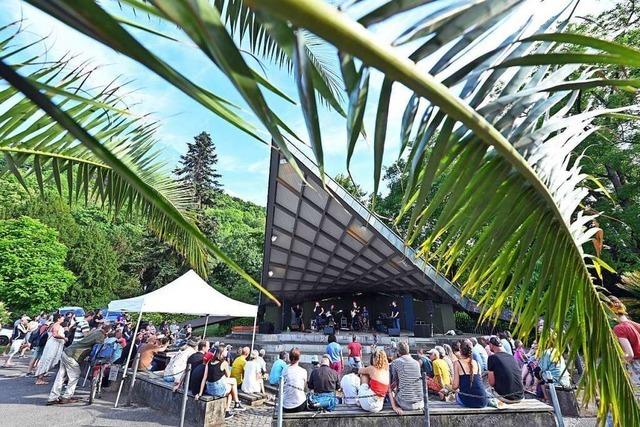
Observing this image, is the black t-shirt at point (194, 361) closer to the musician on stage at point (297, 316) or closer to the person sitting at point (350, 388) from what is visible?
the person sitting at point (350, 388)

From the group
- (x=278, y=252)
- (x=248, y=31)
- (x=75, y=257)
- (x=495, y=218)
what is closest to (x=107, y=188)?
(x=248, y=31)

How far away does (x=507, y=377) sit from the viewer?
254 inches

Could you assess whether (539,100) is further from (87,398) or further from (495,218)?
(87,398)

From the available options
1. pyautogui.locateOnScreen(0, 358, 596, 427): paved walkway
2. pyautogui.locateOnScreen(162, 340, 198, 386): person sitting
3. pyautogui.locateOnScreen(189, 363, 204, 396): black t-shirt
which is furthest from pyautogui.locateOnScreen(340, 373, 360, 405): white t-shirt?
pyautogui.locateOnScreen(162, 340, 198, 386): person sitting

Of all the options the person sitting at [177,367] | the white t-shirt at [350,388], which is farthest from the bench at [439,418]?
the person sitting at [177,367]

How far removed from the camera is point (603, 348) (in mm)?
1378

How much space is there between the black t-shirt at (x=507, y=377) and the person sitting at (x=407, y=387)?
1.41 metres

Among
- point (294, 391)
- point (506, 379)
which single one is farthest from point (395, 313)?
point (294, 391)

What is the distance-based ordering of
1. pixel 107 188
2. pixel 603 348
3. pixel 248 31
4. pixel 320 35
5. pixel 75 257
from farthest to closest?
pixel 75 257 → pixel 107 188 → pixel 248 31 → pixel 603 348 → pixel 320 35

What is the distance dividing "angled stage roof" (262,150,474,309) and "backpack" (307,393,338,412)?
6369 millimetres

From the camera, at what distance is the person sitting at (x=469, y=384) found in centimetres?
613

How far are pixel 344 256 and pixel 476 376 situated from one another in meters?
15.3

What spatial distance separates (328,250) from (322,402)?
48.6ft

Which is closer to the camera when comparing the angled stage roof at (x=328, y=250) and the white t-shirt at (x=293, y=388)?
the white t-shirt at (x=293, y=388)
